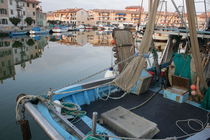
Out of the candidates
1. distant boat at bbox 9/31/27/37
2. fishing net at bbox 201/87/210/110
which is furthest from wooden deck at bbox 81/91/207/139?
distant boat at bbox 9/31/27/37

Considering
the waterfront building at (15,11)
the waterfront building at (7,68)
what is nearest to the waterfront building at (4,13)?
the waterfront building at (15,11)

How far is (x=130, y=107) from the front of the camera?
501 centimetres

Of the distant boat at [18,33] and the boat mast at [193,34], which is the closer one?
the boat mast at [193,34]

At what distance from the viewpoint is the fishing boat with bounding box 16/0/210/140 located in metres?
3.26

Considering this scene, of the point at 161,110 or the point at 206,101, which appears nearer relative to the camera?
the point at 206,101

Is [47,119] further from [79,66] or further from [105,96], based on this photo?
[79,66]

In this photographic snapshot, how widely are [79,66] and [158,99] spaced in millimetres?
10967

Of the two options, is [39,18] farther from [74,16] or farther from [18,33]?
[74,16]

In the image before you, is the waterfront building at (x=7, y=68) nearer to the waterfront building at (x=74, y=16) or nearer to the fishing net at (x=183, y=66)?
the fishing net at (x=183, y=66)

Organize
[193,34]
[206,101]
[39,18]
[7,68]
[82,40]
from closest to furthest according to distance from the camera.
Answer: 1. [193,34]
2. [206,101]
3. [7,68]
4. [82,40]
5. [39,18]

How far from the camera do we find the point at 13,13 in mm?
40438

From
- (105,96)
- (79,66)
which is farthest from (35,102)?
(79,66)

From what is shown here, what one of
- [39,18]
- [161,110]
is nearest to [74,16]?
[39,18]

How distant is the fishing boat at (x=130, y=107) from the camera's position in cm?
326
